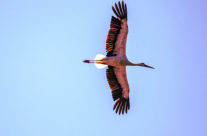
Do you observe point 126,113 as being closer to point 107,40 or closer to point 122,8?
point 107,40

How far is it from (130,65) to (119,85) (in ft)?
3.71

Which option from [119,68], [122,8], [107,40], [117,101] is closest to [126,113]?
[117,101]

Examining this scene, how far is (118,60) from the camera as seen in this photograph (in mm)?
17234

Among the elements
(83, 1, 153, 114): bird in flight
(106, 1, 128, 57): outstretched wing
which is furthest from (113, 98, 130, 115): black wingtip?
(106, 1, 128, 57): outstretched wing

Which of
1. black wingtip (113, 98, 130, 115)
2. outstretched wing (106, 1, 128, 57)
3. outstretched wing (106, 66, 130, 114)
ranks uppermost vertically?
outstretched wing (106, 1, 128, 57)

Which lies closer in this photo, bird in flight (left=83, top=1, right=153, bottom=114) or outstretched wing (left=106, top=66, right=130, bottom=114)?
bird in flight (left=83, top=1, right=153, bottom=114)

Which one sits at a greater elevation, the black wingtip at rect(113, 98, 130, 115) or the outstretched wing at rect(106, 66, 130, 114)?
the outstretched wing at rect(106, 66, 130, 114)

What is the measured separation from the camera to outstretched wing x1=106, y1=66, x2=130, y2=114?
17906mm

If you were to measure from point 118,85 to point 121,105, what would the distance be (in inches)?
32.0

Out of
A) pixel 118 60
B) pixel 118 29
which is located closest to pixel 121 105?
pixel 118 60

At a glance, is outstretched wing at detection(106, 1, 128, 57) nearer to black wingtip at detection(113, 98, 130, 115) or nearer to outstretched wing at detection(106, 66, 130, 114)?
outstretched wing at detection(106, 66, 130, 114)

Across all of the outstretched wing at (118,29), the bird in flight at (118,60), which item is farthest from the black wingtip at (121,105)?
the outstretched wing at (118,29)

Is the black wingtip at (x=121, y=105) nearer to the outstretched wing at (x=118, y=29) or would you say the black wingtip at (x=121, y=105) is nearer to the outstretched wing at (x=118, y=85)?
the outstretched wing at (x=118, y=85)

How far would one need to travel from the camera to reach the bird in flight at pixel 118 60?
16.8 meters
